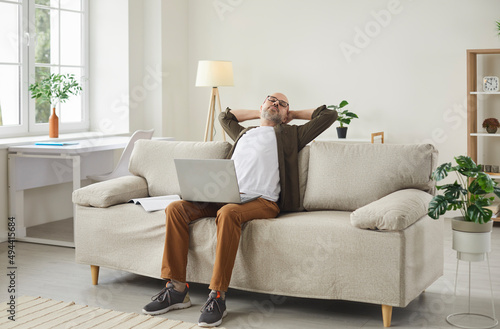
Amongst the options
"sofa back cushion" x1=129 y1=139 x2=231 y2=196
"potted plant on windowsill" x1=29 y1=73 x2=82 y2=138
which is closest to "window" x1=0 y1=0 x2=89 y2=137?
"potted plant on windowsill" x1=29 y1=73 x2=82 y2=138

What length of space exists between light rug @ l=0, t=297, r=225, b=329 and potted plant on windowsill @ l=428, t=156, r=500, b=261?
48.5 inches

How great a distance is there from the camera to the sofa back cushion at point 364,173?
323 centimetres

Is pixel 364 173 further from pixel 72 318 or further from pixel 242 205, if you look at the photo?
pixel 72 318

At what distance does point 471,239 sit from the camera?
284 centimetres

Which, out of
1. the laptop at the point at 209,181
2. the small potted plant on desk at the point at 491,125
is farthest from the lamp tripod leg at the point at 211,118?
the laptop at the point at 209,181

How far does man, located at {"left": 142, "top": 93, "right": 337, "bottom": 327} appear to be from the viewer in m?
2.95

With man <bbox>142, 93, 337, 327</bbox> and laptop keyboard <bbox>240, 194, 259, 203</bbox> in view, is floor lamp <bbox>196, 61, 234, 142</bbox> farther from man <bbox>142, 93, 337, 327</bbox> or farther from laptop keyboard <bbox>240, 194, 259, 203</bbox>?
laptop keyboard <bbox>240, 194, 259, 203</bbox>

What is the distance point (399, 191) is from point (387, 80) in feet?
8.96

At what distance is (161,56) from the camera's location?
6.09m

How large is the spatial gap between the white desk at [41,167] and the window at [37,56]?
1.63 feet

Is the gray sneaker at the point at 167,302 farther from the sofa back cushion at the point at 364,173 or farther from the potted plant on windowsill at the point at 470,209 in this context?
the potted plant on windowsill at the point at 470,209

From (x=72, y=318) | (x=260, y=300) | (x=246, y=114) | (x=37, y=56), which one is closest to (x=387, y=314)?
(x=260, y=300)

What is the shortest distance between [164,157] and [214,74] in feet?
7.41

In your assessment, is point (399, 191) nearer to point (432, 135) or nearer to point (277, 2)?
point (432, 135)
